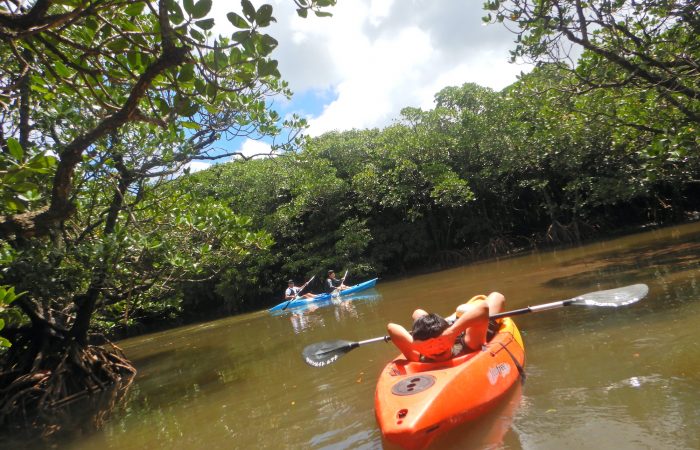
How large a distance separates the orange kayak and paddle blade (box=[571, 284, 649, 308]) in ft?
4.46

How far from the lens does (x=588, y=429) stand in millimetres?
3031

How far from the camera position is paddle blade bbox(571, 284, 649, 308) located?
4.91m

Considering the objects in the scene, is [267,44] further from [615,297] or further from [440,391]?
[615,297]

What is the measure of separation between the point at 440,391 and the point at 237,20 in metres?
2.63

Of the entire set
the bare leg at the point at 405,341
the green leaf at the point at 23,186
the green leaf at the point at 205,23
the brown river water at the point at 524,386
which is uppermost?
Answer: the green leaf at the point at 205,23

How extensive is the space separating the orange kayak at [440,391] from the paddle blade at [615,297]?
53.5 inches

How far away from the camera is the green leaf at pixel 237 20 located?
2.07 m

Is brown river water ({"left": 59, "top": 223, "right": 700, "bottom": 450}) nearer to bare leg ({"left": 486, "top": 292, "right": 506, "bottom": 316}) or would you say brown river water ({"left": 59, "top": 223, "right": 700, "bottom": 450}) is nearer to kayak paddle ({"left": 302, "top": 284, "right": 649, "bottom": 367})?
kayak paddle ({"left": 302, "top": 284, "right": 649, "bottom": 367})

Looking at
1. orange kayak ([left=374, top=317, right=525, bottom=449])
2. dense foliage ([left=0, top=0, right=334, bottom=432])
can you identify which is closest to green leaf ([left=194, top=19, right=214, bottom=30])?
dense foliage ([left=0, top=0, right=334, bottom=432])

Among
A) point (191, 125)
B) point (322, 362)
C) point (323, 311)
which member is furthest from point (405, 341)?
point (323, 311)

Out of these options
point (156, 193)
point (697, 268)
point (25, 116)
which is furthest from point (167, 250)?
point (697, 268)

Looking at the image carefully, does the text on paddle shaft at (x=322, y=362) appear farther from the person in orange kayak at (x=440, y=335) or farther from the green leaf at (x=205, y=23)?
the green leaf at (x=205, y=23)

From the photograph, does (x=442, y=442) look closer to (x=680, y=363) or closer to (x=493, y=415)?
(x=493, y=415)

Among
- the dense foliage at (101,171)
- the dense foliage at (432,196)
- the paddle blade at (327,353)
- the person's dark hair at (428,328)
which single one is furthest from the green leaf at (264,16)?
the dense foliage at (432,196)
